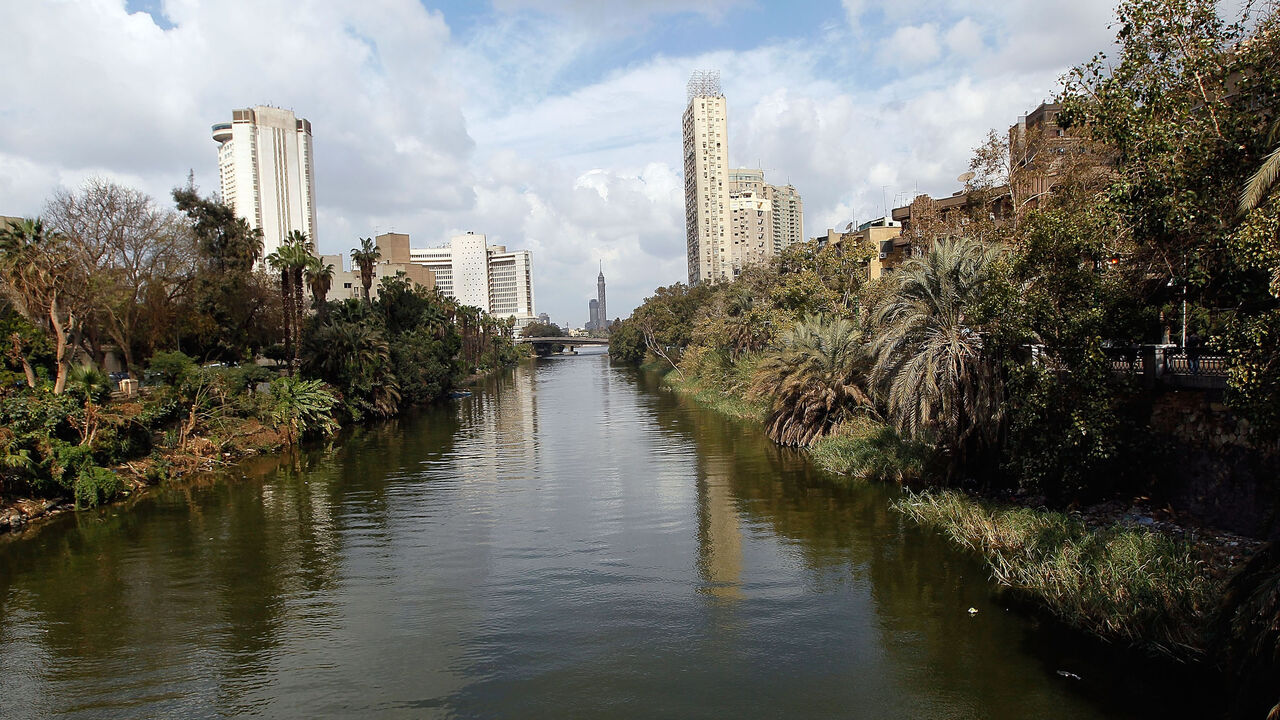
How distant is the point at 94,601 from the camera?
631 inches

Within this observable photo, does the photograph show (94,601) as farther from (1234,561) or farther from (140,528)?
(1234,561)

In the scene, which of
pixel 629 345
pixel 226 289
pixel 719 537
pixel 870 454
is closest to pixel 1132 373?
pixel 719 537

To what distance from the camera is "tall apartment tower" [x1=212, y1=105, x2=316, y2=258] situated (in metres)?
164

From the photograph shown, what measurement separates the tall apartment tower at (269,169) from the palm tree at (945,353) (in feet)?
527

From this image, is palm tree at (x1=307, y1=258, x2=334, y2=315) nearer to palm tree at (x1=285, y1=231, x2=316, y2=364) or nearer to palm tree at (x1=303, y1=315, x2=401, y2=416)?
palm tree at (x1=285, y1=231, x2=316, y2=364)

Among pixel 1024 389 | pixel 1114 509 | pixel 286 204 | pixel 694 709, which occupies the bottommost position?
pixel 694 709

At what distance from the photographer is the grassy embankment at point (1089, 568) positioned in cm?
1120

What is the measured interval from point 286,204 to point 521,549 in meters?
177

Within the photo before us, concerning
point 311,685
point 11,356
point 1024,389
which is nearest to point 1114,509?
point 1024,389

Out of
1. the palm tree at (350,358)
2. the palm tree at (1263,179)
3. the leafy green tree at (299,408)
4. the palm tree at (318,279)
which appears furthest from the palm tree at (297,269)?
the palm tree at (1263,179)

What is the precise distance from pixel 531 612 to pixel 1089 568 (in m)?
9.83

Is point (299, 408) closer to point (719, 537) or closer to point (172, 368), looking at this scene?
point (172, 368)

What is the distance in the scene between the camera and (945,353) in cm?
1903

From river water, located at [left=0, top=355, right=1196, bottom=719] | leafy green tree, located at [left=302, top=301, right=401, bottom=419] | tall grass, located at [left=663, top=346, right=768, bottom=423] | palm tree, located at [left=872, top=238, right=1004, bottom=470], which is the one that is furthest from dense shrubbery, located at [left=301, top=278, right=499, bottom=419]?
palm tree, located at [left=872, top=238, right=1004, bottom=470]
